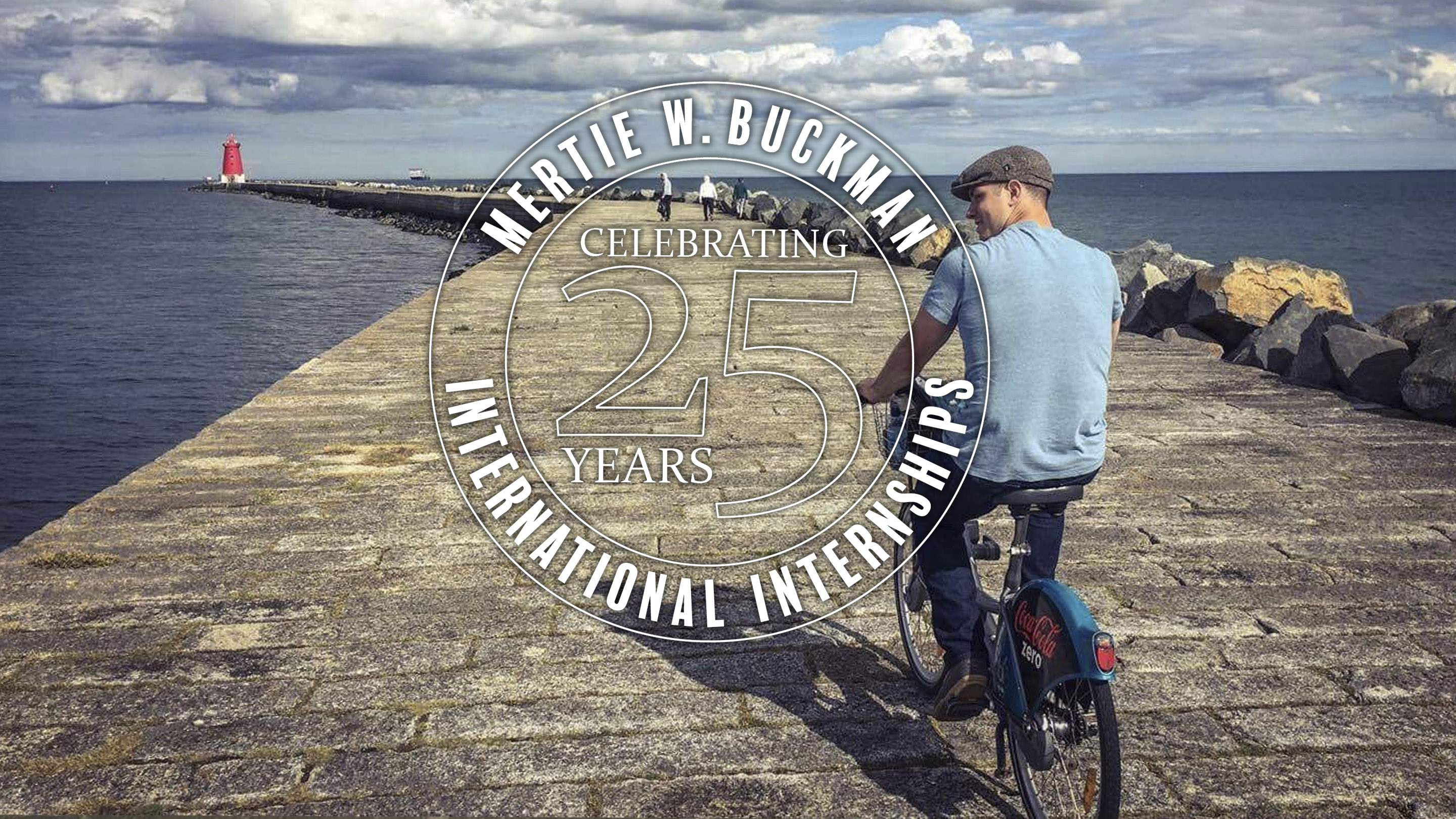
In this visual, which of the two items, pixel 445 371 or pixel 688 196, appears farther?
pixel 688 196

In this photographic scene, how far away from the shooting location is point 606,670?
4.50m

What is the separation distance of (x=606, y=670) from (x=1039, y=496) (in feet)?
5.80

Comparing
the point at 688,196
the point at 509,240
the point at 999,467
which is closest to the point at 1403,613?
the point at 999,467

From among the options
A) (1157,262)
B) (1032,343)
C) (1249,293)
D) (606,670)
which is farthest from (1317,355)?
(1157,262)

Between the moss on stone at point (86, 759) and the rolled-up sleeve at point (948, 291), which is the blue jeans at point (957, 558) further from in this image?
the moss on stone at point (86, 759)

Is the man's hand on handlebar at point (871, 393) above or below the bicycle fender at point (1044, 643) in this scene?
above

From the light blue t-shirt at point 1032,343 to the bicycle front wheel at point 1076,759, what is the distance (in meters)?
0.59

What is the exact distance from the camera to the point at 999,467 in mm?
3418

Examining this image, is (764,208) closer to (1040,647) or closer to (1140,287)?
(1140,287)

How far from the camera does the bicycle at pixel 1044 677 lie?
2994 mm

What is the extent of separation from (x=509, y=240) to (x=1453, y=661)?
3.67 metres

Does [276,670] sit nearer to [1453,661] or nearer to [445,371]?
[1453,661]

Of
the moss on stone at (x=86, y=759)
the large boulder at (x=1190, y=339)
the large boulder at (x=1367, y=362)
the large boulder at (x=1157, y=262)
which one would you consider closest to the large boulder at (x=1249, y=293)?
the large boulder at (x=1190, y=339)

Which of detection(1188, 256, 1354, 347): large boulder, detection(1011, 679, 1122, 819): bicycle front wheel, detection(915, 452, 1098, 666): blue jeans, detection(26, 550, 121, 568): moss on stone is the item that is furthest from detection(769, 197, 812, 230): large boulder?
detection(1011, 679, 1122, 819): bicycle front wheel
